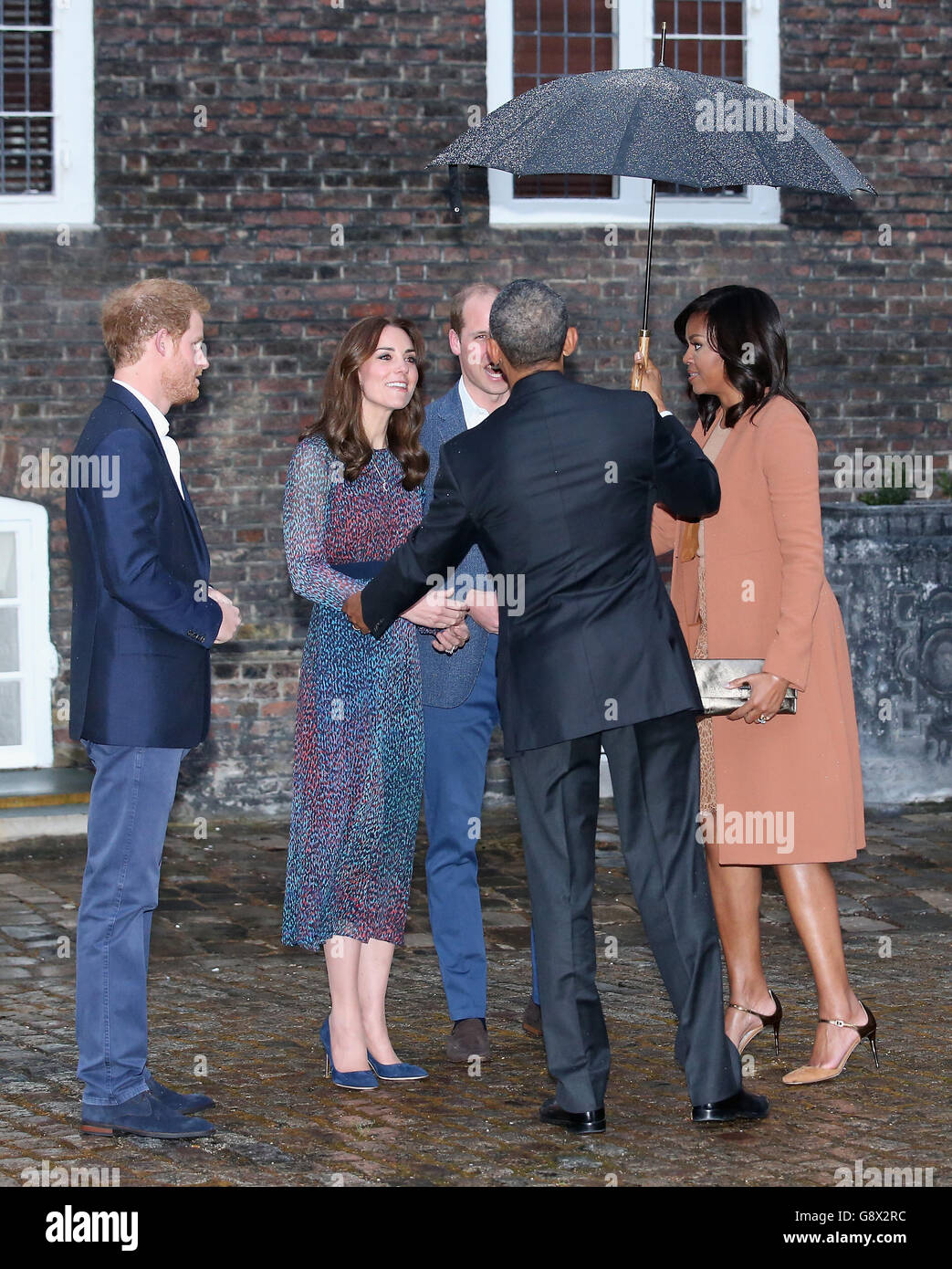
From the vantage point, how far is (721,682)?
496cm

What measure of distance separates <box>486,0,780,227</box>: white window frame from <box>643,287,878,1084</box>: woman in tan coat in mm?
4889

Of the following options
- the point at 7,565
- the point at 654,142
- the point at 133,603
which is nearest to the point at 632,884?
the point at 133,603

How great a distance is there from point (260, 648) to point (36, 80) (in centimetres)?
316

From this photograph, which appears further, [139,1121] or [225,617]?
[225,617]

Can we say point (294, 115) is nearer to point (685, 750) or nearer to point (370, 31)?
point (370, 31)

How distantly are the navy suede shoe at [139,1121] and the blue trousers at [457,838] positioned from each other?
1066mm

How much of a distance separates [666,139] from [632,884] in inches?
80.8

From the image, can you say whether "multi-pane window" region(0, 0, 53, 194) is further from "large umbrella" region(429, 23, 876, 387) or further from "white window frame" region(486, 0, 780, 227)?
"large umbrella" region(429, 23, 876, 387)

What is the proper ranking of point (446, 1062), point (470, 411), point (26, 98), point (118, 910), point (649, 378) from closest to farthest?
point (118, 910)
point (649, 378)
point (446, 1062)
point (470, 411)
point (26, 98)

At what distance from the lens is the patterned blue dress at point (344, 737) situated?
5137mm

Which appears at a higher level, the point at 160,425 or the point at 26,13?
the point at 26,13

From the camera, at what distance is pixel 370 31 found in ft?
32.0

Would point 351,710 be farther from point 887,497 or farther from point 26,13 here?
point 26,13
